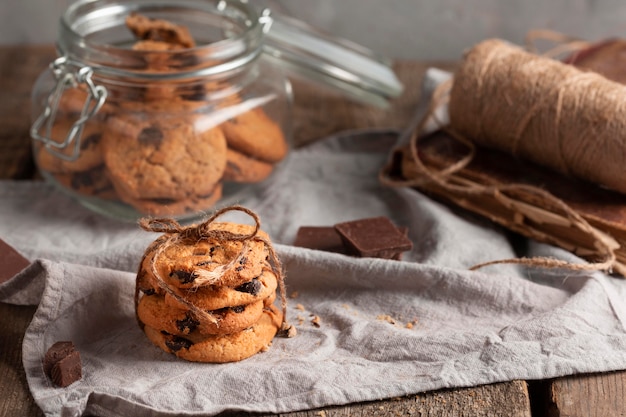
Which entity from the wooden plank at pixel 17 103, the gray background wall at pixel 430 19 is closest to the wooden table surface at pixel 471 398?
the wooden plank at pixel 17 103

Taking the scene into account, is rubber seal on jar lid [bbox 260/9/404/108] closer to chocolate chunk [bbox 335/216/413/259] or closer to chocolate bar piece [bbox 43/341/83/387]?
chocolate chunk [bbox 335/216/413/259]

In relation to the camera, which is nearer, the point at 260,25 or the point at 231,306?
the point at 231,306

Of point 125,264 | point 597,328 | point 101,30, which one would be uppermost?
point 101,30

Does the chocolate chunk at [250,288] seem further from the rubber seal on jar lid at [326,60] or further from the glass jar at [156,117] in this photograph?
the rubber seal on jar lid at [326,60]

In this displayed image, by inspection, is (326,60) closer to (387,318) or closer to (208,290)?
(387,318)

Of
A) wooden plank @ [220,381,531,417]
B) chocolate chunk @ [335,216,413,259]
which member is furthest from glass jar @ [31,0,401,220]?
wooden plank @ [220,381,531,417]

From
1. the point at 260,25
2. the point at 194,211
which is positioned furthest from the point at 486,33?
the point at 194,211

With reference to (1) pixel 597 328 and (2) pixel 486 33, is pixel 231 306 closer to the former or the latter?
(1) pixel 597 328

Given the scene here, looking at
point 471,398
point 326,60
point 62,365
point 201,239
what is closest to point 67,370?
point 62,365
